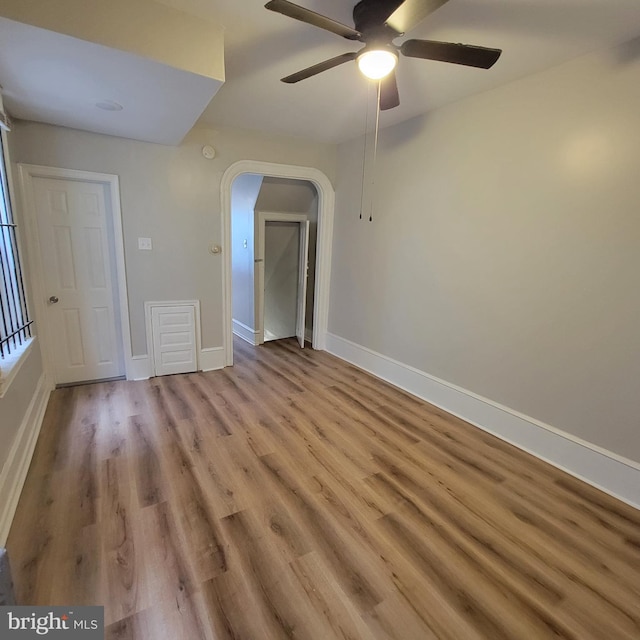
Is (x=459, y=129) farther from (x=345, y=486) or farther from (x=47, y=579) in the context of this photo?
(x=47, y=579)

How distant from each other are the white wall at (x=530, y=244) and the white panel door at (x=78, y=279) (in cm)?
287

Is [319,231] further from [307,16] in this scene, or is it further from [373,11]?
[307,16]

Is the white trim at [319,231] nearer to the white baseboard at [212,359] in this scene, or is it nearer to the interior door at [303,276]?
the white baseboard at [212,359]

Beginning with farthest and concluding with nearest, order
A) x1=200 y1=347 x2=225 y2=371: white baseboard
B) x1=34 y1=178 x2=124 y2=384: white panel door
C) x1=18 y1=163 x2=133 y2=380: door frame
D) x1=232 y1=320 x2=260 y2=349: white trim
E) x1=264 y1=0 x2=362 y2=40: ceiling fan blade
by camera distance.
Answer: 1. x1=232 y1=320 x2=260 y2=349: white trim
2. x1=200 y1=347 x2=225 y2=371: white baseboard
3. x1=34 y1=178 x2=124 y2=384: white panel door
4. x1=18 y1=163 x2=133 y2=380: door frame
5. x1=264 y1=0 x2=362 y2=40: ceiling fan blade

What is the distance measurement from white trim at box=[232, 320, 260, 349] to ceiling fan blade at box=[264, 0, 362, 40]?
383 centimetres

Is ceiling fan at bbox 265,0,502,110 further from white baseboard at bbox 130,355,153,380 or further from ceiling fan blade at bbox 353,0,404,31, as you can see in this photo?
white baseboard at bbox 130,355,153,380

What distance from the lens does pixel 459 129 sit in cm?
283

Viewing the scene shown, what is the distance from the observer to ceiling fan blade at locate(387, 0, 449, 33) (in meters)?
1.38

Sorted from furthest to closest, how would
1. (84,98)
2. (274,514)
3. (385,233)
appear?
A: (385,233) < (84,98) < (274,514)

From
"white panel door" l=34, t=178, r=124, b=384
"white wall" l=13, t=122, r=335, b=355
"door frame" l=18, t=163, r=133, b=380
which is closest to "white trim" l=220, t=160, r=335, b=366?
"white wall" l=13, t=122, r=335, b=355

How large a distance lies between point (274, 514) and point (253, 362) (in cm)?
251

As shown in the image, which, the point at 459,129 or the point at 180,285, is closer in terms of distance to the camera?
the point at 459,129

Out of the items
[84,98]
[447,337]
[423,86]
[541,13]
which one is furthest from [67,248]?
[541,13]

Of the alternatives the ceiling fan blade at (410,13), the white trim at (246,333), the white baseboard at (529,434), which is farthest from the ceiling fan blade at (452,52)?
the white trim at (246,333)
